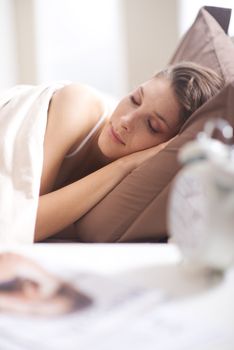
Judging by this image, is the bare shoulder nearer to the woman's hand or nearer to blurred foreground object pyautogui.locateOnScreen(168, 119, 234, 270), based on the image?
the woman's hand

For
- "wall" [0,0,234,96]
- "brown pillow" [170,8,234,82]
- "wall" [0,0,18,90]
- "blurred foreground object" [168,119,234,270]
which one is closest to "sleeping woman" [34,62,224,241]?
"brown pillow" [170,8,234,82]

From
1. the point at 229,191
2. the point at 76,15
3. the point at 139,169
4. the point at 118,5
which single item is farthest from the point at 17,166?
the point at 76,15

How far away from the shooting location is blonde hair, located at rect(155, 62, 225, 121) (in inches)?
40.1

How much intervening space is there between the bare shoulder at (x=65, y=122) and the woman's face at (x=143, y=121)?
0.07 metres

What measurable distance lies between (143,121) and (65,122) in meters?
0.19

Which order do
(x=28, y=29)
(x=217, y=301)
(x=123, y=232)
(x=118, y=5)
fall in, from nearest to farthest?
(x=217, y=301), (x=123, y=232), (x=118, y=5), (x=28, y=29)

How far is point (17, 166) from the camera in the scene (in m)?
0.94

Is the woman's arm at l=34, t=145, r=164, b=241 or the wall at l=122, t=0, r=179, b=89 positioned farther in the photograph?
the wall at l=122, t=0, r=179, b=89

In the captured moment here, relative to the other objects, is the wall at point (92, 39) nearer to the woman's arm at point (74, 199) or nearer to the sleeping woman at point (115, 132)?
the sleeping woman at point (115, 132)

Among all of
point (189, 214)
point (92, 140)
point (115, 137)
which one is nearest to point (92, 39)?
point (92, 140)

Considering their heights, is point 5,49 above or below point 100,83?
above

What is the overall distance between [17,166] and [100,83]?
1.37 meters

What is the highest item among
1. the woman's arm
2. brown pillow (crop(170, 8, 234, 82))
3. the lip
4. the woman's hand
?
brown pillow (crop(170, 8, 234, 82))

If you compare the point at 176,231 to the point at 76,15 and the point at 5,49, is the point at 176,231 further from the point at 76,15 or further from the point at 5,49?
the point at 5,49
